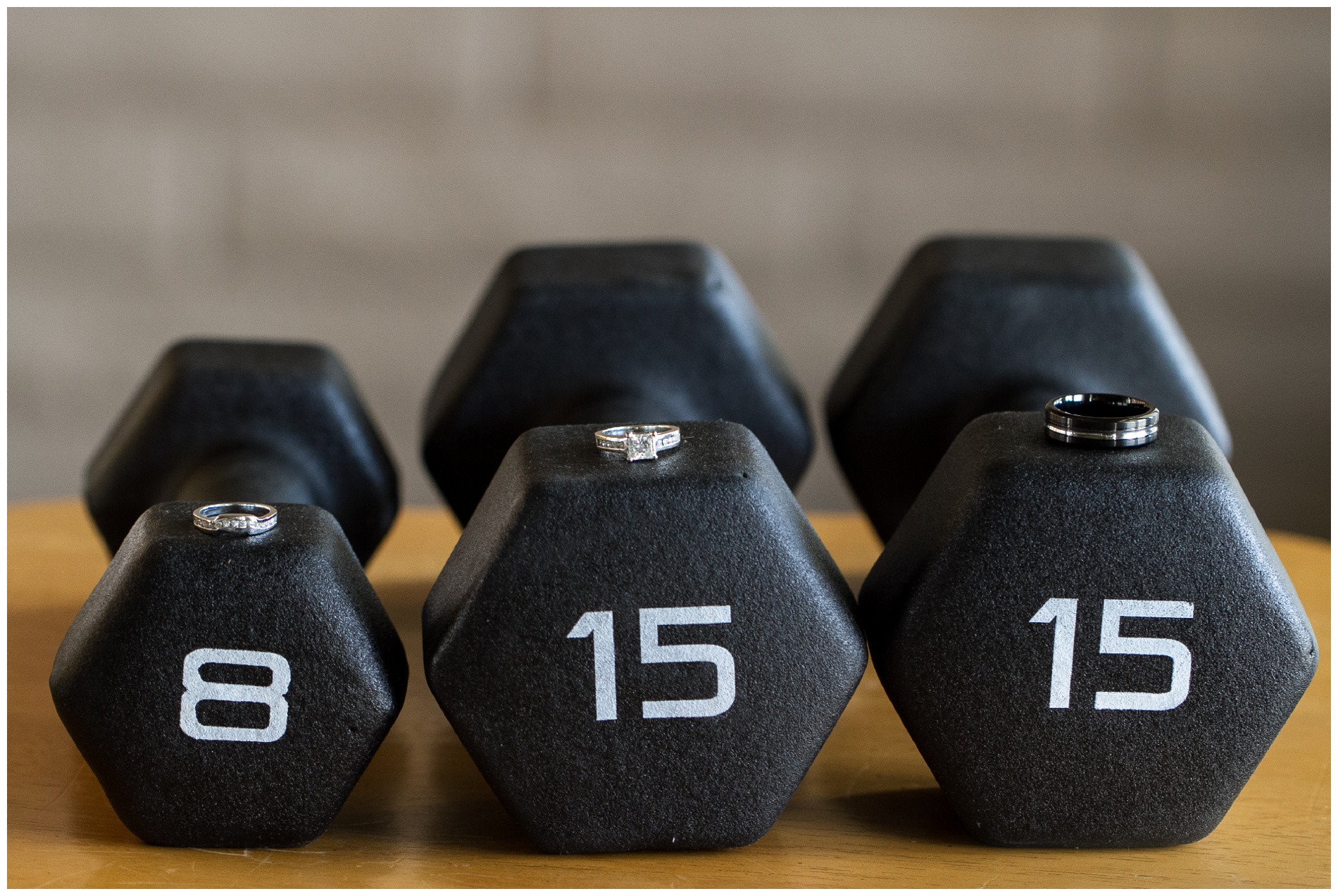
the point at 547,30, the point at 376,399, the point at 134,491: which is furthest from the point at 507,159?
the point at 134,491

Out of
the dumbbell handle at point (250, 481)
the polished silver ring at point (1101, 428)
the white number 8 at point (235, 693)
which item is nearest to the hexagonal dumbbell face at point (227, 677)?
the white number 8 at point (235, 693)

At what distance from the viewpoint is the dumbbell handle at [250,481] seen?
1.90ft

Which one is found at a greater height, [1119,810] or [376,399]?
[1119,810]

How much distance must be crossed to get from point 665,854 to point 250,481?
24 centimetres

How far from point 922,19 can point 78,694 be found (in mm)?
937

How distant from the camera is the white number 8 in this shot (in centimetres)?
44

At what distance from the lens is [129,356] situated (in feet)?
4.25

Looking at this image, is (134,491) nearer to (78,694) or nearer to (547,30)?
(78,694)

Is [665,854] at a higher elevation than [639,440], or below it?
below

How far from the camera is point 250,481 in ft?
1.94

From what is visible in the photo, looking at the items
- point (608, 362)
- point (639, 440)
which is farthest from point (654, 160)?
point (639, 440)

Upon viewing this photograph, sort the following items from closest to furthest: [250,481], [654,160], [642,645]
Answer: [642,645]
[250,481]
[654,160]

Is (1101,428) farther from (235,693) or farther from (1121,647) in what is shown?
(235,693)

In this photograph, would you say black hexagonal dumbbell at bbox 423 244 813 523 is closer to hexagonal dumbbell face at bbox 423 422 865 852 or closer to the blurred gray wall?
hexagonal dumbbell face at bbox 423 422 865 852
